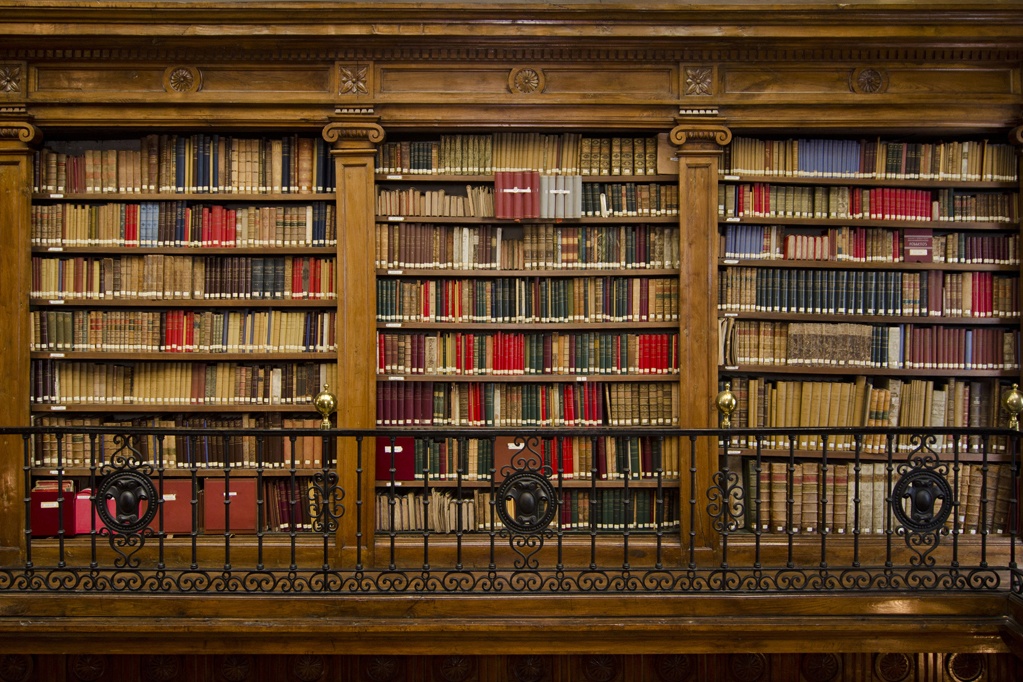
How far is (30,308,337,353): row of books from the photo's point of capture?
4.14 meters

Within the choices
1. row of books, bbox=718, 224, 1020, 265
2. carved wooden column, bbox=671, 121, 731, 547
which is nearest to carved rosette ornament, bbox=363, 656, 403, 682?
carved wooden column, bbox=671, 121, 731, 547

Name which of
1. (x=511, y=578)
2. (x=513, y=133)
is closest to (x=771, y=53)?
(x=513, y=133)

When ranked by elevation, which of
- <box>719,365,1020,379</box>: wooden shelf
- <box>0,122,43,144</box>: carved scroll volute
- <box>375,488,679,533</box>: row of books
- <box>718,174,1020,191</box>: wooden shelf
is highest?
<box>0,122,43,144</box>: carved scroll volute

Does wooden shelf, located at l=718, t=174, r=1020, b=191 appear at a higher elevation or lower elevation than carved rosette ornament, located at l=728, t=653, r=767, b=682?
higher

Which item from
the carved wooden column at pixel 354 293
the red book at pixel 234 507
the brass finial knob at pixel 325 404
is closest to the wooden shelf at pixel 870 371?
the carved wooden column at pixel 354 293

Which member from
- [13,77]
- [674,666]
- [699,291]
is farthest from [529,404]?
[13,77]

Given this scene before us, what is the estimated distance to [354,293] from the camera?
400 centimetres

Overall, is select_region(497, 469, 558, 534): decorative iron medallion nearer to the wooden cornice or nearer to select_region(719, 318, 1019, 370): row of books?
select_region(719, 318, 1019, 370): row of books

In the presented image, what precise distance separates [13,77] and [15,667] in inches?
105

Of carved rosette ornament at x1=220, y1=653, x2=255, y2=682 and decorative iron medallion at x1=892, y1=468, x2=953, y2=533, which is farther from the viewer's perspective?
carved rosette ornament at x1=220, y1=653, x2=255, y2=682

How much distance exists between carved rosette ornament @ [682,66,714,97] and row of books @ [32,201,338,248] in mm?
1828

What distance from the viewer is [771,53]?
4.00 m

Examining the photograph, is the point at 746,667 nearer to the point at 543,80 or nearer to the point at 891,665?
the point at 891,665

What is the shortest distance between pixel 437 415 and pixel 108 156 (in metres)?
2.07
